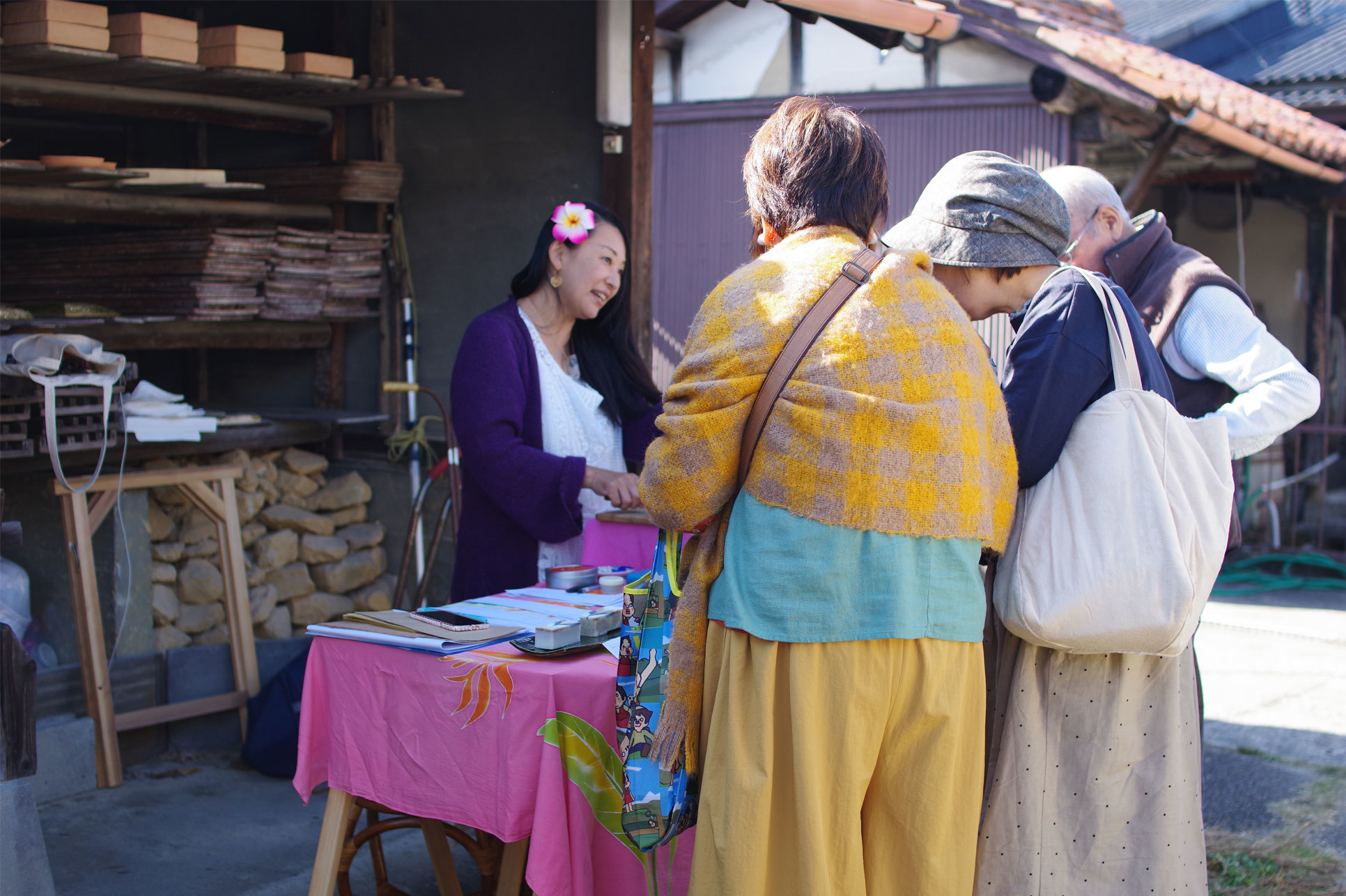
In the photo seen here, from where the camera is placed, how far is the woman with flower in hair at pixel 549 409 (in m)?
2.95

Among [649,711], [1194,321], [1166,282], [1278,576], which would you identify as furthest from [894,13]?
[1278,576]

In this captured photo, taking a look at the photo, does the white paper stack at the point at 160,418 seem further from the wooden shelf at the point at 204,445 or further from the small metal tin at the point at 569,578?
the small metal tin at the point at 569,578

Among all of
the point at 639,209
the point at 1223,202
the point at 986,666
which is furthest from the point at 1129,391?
the point at 1223,202

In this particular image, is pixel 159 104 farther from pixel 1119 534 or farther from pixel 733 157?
pixel 733 157

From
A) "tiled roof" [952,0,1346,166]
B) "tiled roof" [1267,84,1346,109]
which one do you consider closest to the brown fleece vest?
"tiled roof" [952,0,1346,166]

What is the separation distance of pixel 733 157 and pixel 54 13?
233 inches

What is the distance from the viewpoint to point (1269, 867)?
11.4ft

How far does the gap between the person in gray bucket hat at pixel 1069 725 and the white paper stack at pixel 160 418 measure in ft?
9.86

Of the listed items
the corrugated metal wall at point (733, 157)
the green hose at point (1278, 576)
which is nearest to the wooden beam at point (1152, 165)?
the corrugated metal wall at point (733, 157)

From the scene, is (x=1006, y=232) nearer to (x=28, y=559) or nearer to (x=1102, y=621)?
(x=1102, y=621)

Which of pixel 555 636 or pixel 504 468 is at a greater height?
pixel 504 468

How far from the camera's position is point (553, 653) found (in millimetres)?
2221

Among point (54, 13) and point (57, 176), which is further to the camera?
point (57, 176)

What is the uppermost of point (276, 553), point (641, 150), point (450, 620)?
point (641, 150)
